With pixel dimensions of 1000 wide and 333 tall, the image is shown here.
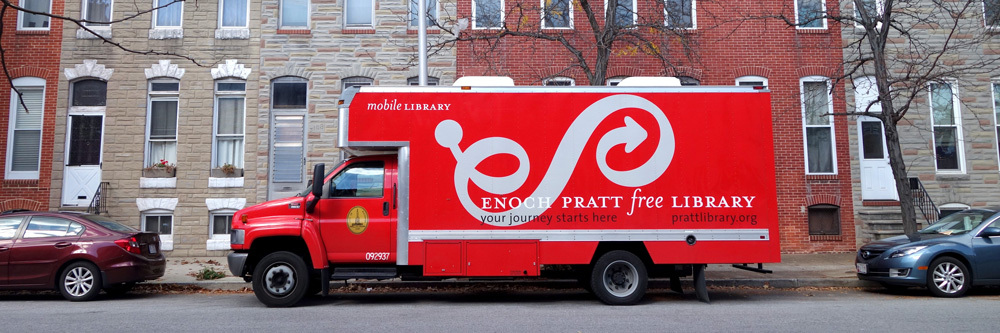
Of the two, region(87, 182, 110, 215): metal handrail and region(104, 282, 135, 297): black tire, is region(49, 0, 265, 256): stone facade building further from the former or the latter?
region(104, 282, 135, 297): black tire

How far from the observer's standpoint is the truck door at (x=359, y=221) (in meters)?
8.52

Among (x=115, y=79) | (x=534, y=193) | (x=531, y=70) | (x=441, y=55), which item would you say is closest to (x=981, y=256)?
(x=534, y=193)

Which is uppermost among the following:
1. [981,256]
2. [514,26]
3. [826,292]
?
[514,26]

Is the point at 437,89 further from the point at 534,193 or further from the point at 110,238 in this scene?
the point at 110,238

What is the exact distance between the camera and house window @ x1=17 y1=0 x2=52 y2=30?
14930 millimetres

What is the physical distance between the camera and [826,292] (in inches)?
407

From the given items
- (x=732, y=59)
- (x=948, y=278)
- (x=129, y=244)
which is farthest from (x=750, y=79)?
(x=129, y=244)

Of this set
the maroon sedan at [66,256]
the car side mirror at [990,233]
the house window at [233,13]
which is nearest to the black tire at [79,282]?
the maroon sedan at [66,256]

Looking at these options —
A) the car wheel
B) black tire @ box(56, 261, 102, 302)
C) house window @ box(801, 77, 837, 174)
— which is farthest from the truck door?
house window @ box(801, 77, 837, 174)

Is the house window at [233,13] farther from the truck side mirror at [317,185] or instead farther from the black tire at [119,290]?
the truck side mirror at [317,185]

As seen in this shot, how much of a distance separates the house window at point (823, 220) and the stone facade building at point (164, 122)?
12.6 m

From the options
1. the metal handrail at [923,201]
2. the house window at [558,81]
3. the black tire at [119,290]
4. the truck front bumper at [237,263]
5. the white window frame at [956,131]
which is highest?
the house window at [558,81]

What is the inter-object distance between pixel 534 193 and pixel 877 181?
10.4 meters

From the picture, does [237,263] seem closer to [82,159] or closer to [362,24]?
[362,24]
